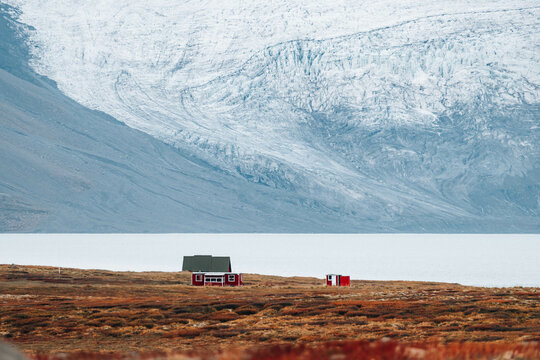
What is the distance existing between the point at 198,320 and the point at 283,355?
36.7m

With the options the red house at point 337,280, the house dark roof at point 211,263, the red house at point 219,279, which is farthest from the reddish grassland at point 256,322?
the house dark roof at point 211,263

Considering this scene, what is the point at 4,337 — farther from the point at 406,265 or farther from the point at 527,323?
the point at 406,265

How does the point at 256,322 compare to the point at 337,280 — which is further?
the point at 337,280

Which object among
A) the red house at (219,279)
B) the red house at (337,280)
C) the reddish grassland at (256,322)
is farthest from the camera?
the red house at (337,280)

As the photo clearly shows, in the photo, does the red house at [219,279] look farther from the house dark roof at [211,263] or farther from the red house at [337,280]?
the red house at [337,280]

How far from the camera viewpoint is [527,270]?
172m

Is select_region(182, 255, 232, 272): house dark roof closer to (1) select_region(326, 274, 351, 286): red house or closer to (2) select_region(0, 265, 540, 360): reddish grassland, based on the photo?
(1) select_region(326, 274, 351, 286): red house

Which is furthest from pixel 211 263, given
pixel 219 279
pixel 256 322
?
pixel 256 322

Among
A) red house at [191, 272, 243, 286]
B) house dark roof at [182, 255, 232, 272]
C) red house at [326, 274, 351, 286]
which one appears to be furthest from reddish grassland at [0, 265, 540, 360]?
house dark roof at [182, 255, 232, 272]

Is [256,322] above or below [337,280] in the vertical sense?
below

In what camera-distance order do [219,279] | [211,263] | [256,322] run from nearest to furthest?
[256,322], [219,279], [211,263]

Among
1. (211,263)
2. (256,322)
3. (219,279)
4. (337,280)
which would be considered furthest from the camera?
(211,263)

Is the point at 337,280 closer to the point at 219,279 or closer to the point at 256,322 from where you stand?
the point at 219,279

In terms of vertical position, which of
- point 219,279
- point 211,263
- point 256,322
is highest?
point 211,263
